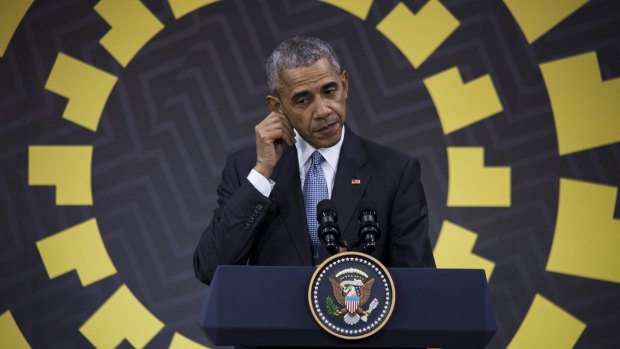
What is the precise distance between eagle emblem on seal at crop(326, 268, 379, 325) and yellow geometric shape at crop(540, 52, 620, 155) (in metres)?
2.30

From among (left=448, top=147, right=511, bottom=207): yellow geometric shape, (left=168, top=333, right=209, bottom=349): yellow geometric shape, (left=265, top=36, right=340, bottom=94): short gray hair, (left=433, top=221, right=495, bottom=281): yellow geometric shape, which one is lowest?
(left=168, top=333, right=209, bottom=349): yellow geometric shape

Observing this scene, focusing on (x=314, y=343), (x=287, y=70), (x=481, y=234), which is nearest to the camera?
(x=314, y=343)

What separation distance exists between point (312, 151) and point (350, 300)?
Result: 0.76 metres

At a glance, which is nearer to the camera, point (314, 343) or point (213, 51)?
point (314, 343)

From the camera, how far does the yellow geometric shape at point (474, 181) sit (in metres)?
3.77

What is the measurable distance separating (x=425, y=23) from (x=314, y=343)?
246 centimetres

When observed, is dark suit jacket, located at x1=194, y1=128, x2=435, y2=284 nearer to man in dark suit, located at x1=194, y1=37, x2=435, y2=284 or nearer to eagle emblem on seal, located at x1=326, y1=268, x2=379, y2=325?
man in dark suit, located at x1=194, y1=37, x2=435, y2=284

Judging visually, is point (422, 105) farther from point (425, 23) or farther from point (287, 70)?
point (287, 70)

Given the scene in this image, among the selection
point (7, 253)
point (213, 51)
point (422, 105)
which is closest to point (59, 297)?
point (7, 253)

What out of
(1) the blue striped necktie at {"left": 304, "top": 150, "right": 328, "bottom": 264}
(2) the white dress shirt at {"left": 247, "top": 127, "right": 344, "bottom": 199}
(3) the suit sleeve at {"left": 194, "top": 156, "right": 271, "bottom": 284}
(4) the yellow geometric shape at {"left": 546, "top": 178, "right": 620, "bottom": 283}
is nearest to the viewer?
(3) the suit sleeve at {"left": 194, "top": 156, "right": 271, "bottom": 284}

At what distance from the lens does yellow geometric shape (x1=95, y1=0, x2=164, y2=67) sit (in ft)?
13.1

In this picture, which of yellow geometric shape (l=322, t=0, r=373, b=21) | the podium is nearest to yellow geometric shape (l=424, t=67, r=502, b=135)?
yellow geometric shape (l=322, t=0, r=373, b=21)

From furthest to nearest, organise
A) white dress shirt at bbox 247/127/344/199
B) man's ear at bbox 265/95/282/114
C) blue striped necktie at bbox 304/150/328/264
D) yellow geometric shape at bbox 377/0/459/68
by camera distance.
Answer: yellow geometric shape at bbox 377/0/459/68 → man's ear at bbox 265/95/282/114 → white dress shirt at bbox 247/127/344/199 → blue striped necktie at bbox 304/150/328/264

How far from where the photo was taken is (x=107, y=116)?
398cm
